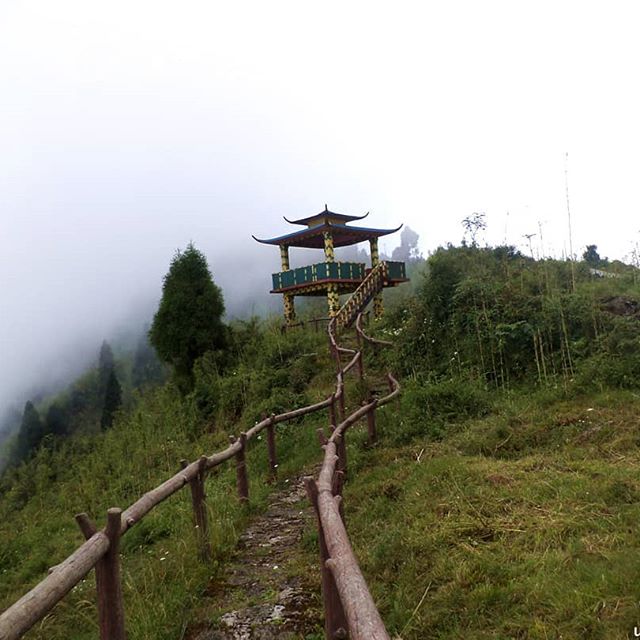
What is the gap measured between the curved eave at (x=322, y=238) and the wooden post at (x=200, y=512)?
54.9 ft

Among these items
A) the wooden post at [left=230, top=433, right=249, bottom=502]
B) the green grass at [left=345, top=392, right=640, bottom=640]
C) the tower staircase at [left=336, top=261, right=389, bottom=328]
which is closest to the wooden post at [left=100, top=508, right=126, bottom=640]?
the green grass at [left=345, top=392, right=640, bottom=640]

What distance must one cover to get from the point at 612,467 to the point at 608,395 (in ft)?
8.69

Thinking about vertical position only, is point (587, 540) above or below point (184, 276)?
below

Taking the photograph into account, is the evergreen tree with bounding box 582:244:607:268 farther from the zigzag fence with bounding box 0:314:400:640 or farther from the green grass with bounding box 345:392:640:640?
the zigzag fence with bounding box 0:314:400:640

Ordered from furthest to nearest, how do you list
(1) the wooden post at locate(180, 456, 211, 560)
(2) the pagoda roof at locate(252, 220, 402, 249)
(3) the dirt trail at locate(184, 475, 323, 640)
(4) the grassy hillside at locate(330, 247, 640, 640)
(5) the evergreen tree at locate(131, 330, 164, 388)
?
(5) the evergreen tree at locate(131, 330, 164, 388), (2) the pagoda roof at locate(252, 220, 402, 249), (1) the wooden post at locate(180, 456, 211, 560), (3) the dirt trail at locate(184, 475, 323, 640), (4) the grassy hillside at locate(330, 247, 640, 640)

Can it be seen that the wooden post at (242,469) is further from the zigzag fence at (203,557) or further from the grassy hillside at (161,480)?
the zigzag fence at (203,557)

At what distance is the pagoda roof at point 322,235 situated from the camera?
69.0ft

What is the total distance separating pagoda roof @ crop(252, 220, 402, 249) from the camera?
69.0 ft

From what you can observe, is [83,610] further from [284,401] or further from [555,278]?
[555,278]

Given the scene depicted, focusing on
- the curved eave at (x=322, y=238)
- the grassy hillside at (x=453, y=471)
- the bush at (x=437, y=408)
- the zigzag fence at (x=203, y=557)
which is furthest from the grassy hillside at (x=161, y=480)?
the curved eave at (x=322, y=238)

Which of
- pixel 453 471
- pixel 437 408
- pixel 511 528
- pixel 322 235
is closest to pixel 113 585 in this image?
pixel 511 528

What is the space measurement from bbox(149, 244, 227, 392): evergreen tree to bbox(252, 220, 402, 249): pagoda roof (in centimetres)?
547

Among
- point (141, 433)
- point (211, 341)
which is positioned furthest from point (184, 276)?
point (141, 433)

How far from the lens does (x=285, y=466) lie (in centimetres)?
832
